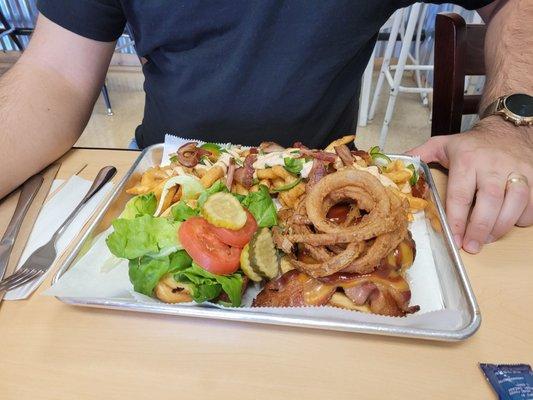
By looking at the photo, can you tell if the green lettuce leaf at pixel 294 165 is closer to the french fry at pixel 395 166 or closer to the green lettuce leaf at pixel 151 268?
the french fry at pixel 395 166

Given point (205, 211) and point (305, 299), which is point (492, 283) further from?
point (205, 211)

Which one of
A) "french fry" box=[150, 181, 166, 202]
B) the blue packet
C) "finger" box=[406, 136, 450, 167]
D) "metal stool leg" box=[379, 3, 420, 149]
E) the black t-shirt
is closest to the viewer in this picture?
the blue packet

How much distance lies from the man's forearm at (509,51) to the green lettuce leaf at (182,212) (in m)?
0.93

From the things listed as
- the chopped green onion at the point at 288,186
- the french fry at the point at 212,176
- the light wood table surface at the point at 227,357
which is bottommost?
the light wood table surface at the point at 227,357

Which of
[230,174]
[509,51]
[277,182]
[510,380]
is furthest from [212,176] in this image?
[509,51]

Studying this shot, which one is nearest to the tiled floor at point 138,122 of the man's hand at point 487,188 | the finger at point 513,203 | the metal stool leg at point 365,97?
the metal stool leg at point 365,97

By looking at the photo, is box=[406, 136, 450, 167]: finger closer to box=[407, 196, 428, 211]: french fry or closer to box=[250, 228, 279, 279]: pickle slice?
box=[407, 196, 428, 211]: french fry

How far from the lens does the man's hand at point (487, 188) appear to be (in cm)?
80

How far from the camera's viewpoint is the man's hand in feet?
2.61

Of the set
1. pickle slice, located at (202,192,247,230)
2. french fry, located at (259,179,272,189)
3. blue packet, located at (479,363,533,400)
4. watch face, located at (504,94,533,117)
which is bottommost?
blue packet, located at (479,363,533,400)

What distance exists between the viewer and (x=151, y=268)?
0.69 meters

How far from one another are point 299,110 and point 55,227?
76 cm

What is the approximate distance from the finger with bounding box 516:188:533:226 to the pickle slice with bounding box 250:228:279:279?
0.55 metres

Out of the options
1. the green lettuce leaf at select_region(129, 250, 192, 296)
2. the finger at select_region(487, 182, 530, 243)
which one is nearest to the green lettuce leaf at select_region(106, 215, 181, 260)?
the green lettuce leaf at select_region(129, 250, 192, 296)
